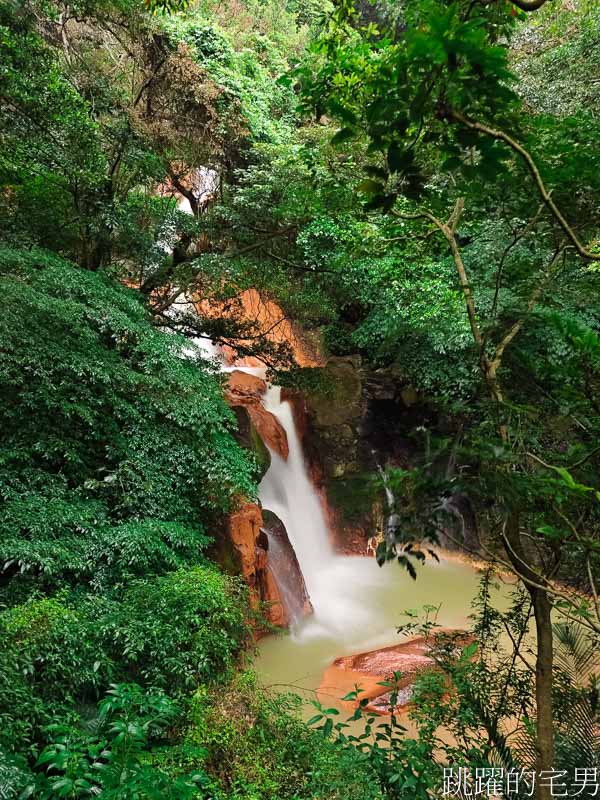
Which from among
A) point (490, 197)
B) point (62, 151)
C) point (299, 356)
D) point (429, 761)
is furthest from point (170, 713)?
point (299, 356)

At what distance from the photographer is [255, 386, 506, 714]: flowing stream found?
5.78 m

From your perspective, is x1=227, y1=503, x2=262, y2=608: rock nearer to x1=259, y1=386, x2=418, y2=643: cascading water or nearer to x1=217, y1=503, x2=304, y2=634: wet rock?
x1=217, y1=503, x2=304, y2=634: wet rock

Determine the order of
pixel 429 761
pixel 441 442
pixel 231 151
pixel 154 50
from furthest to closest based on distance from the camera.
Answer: pixel 231 151 < pixel 154 50 < pixel 429 761 < pixel 441 442

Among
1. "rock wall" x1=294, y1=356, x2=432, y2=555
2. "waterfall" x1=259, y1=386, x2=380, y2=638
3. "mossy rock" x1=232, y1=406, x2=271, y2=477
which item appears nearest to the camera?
"mossy rock" x1=232, y1=406, x2=271, y2=477

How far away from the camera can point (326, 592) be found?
7.84 meters

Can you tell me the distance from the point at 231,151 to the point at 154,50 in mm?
1531

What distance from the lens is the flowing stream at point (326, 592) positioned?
5781mm

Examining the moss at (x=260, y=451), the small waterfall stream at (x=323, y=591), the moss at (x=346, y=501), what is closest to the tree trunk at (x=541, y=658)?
the small waterfall stream at (x=323, y=591)

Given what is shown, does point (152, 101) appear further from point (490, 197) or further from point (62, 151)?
point (490, 197)

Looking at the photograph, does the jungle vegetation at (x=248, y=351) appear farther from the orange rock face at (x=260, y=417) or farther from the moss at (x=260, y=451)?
the orange rock face at (x=260, y=417)

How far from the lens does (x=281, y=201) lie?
649 centimetres

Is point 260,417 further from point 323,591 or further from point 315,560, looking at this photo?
point 323,591

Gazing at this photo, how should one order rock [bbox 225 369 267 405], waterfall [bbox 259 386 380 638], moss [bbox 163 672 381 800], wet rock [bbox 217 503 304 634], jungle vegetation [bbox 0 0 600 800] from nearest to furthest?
jungle vegetation [bbox 0 0 600 800]
moss [bbox 163 672 381 800]
wet rock [bbox 217 503 304 634]
waterfall [bbox 259 386 380 638]
rock [bbox 225 369 267 405]

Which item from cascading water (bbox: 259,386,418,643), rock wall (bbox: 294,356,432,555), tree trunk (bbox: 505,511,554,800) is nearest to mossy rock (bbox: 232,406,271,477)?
cascading water (bbox: 259,386,418,643)
